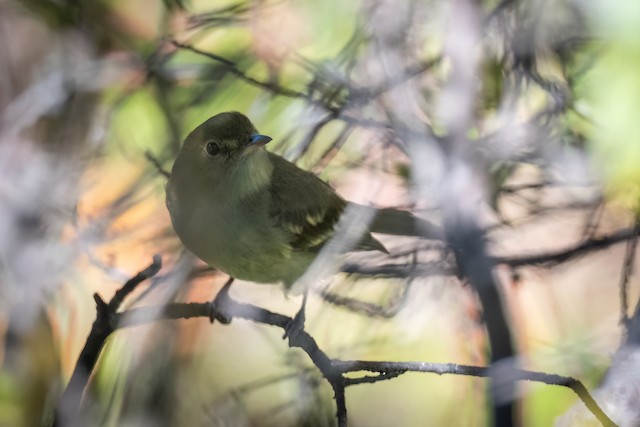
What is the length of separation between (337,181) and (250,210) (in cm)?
9

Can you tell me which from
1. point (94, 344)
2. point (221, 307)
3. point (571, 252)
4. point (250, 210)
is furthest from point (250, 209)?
point (571, 252)

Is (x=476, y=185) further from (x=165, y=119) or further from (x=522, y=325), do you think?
(x=165, y=119)

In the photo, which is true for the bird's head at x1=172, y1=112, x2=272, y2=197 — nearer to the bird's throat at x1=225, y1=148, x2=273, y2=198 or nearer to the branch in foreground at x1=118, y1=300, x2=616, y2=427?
the bird's throat at x1=225, y1=148, x2=273, y2=198

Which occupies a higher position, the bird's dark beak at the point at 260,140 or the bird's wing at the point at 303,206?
the bird's dark beak at the point at 260,140

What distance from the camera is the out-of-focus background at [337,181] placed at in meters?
0.72

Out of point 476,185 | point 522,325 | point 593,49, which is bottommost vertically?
point 522,325

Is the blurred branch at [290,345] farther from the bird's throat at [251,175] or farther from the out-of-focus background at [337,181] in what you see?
the bird's throat at [251,175]

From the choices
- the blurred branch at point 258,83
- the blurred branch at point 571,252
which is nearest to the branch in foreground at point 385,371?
the blurred branch at point 571,252

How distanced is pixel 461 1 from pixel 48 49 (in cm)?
43

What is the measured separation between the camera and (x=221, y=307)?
2.42ft

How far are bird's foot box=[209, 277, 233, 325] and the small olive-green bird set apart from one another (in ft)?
0.08

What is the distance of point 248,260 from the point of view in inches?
28.6

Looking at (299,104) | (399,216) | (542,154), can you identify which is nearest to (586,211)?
(542,154)

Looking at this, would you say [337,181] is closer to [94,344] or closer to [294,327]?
[294,327]
